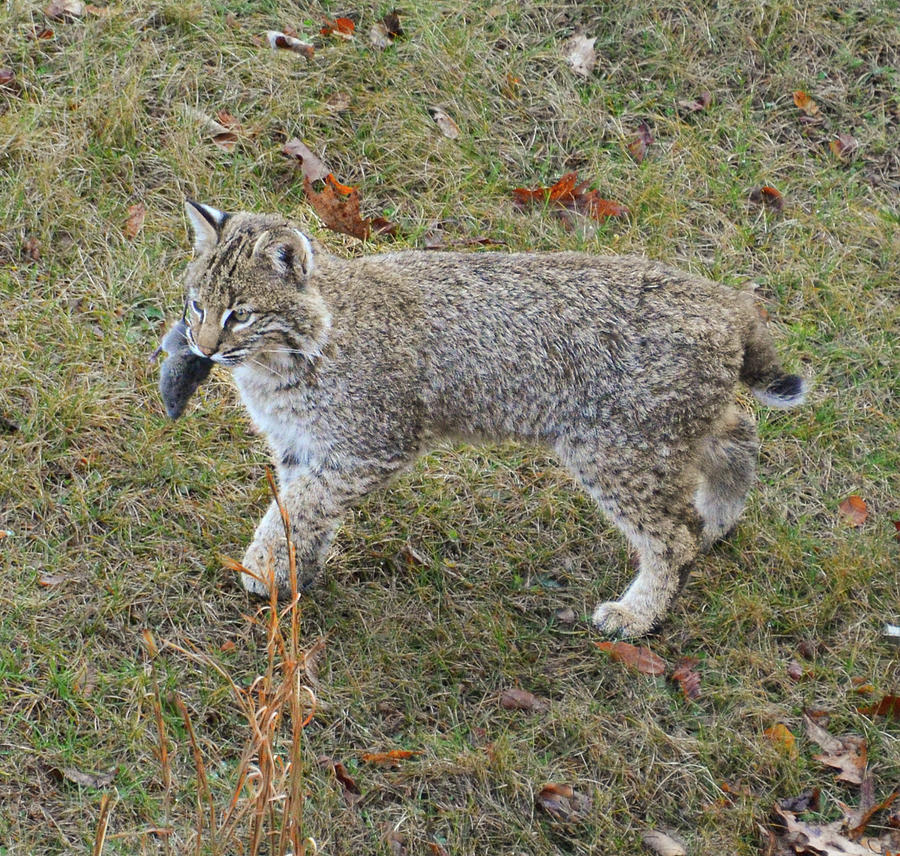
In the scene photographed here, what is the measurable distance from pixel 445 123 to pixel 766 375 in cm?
257

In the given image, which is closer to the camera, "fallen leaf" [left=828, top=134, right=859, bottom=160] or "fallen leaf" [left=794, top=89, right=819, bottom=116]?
"fallen leaf" [left=828, top=134, right=859, bottom=160]

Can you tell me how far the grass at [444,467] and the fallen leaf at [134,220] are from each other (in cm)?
5

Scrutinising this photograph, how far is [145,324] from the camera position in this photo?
555 cm

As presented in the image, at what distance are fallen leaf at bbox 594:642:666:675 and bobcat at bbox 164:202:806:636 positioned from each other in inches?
3.6

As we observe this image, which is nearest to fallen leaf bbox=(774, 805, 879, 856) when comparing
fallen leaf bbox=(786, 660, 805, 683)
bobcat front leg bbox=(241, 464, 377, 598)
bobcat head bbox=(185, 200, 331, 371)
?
fallen leaf bbox=(786, 660, 805, 683)

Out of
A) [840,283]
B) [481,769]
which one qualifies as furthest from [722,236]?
[481,769]

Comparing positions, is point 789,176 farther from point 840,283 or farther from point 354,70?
point 354,70

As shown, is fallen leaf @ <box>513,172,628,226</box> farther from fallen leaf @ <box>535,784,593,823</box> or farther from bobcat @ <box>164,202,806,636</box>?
fallen leaf @ <box>535,784,593,823</box>

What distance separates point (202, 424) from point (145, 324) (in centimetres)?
64

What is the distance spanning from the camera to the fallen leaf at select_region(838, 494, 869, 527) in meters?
5.29

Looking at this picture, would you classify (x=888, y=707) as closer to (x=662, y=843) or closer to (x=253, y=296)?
(x=662, y=843)

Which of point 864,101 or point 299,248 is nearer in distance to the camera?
point 299,248

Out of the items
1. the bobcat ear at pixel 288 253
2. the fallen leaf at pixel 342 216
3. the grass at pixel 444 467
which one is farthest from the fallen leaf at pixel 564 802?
the fallen leaf at pixel 342 216

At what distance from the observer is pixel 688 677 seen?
464 centimetres
